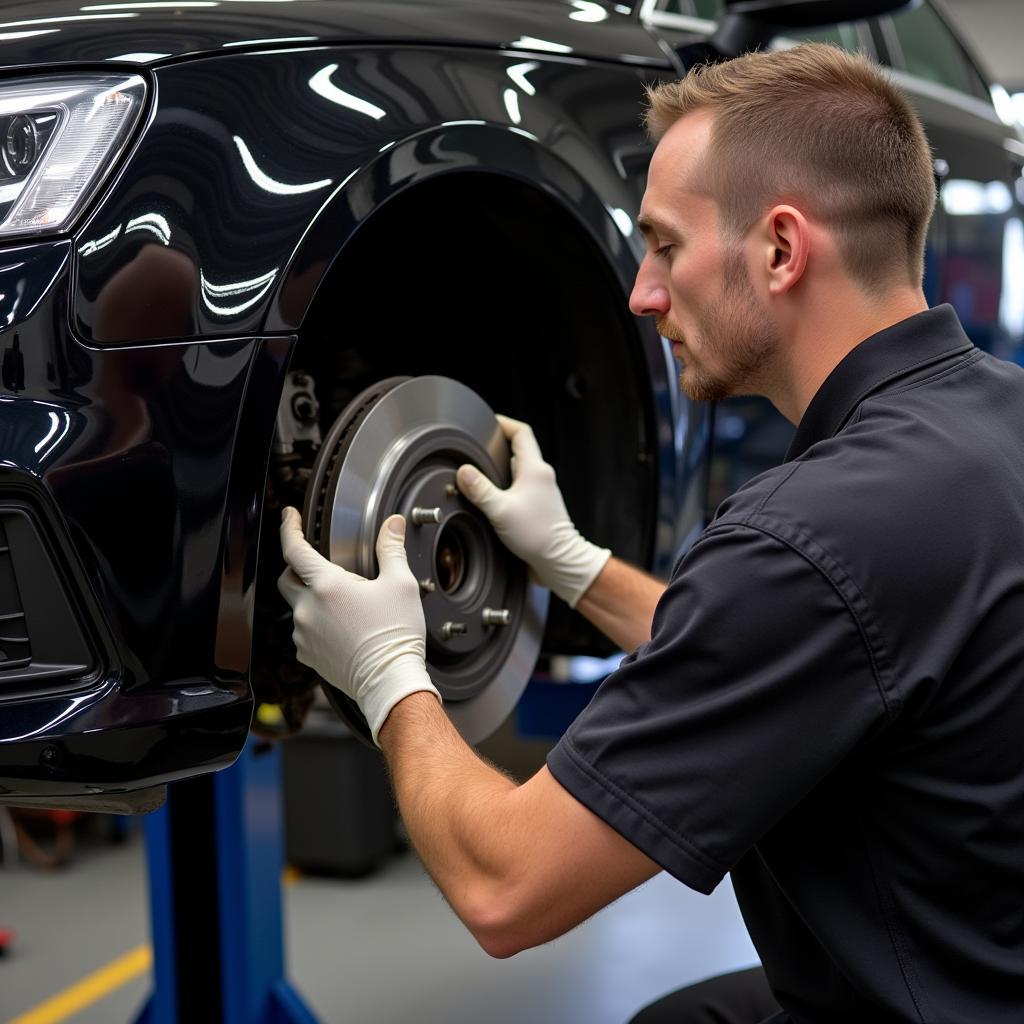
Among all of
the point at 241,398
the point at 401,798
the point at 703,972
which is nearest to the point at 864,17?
the point at 241,398

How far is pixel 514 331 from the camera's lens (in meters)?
1.43

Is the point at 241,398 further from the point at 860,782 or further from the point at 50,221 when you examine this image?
the point at 860,782

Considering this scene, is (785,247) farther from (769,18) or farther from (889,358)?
(769,18)

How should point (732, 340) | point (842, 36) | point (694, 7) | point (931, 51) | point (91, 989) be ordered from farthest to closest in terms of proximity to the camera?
point (931, 51)
point (91, 989)
point (842, 36)
point (694, 7)
point (732, 340)

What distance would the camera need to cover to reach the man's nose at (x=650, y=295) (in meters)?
1.12

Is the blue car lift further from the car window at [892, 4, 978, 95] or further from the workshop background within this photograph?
the car window at [892, 4, 978, 95]

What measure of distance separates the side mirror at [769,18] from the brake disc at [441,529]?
1.75 feet

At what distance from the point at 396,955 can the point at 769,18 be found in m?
1.92

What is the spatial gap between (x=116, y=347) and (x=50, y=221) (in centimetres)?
10

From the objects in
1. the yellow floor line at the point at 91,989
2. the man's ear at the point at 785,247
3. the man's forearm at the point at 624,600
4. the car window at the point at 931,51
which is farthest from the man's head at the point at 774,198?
the yellow floor line at the point at 91,989

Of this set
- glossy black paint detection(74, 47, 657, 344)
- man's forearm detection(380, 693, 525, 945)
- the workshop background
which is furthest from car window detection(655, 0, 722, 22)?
man's forearm detection(380, 693, 525, 945)

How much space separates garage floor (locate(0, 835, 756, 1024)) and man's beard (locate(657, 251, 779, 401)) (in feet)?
5.12

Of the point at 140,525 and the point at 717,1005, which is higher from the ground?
the point at 140,525

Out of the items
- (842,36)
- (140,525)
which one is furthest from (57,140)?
(842,36)
